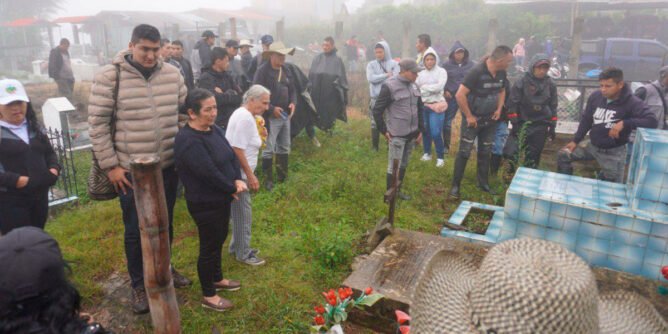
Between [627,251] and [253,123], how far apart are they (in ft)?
10.7

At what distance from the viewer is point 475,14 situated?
78.7ft

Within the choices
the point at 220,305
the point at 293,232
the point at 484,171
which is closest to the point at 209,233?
the point at 220,305

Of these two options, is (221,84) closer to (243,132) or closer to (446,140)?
(243,132)

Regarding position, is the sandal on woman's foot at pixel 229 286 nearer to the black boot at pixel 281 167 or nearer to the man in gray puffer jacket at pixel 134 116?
the man in gray puffer jacket at pixel 134 116

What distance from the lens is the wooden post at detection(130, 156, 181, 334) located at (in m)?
2.43

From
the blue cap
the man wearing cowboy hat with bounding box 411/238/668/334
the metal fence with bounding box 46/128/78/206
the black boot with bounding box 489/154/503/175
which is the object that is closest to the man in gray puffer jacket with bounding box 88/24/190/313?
the man wearing cowboy hat with bounding box 411/238/668/334

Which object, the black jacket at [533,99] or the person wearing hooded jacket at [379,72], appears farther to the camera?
the person wearing hooded jacket at [379,72]

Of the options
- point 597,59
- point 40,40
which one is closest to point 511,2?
point 597,59

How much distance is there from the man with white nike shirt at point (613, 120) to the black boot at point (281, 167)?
3898 mm

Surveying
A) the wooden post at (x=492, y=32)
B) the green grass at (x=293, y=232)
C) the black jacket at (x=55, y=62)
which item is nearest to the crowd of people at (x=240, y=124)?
the green grass at (x=293, y=232)

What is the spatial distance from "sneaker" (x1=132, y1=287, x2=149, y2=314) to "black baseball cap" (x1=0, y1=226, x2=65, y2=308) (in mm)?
2093

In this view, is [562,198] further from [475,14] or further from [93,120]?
[475,14]

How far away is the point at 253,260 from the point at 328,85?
194 inches

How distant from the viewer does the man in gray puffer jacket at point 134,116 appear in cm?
328
